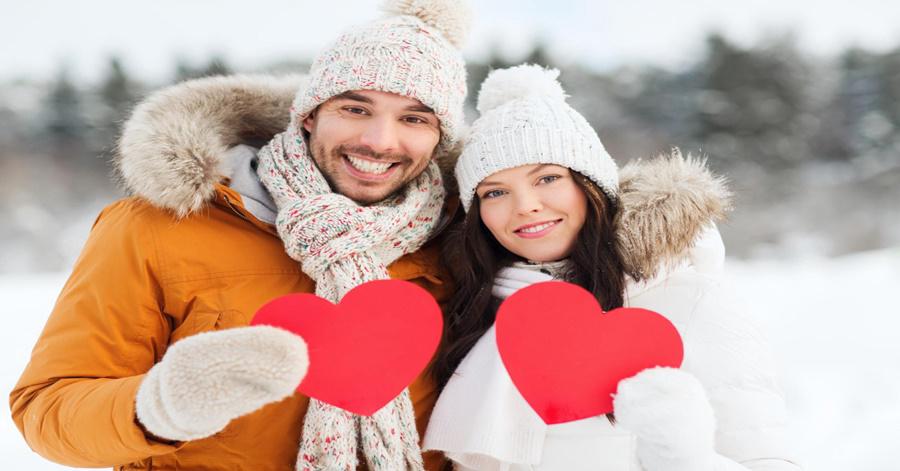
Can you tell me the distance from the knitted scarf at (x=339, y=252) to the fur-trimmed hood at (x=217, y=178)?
20cm

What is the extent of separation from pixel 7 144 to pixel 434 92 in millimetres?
14839

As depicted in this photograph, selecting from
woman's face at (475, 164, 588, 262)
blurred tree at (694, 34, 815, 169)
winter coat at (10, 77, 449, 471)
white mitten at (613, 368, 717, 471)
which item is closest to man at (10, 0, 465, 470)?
winter coat at (10, 77, 449, 471)

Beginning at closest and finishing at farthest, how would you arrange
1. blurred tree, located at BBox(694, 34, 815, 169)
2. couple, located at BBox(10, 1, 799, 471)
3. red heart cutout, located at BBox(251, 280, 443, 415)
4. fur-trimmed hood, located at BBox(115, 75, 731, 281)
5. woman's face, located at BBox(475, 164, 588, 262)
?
red heart cutout, located at BBox(251, 280, 443, 415) < couple, located at BBox(10, 1, 799, 471) < fur-trimmed hood, located at BBox(115, 75, 731, 281) < woman's face, located at BBox(475, 164, 588, 262) < blurred tree, located at BBox(694, 34, 815, 169)

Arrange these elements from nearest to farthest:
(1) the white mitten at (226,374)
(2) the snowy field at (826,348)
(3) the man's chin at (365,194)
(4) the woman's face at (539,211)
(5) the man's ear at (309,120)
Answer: (1) the white mitten at (226,374) → (4) the woman's face at (539,211) → (3) the man's chin at (365,194) → (5) the man's ear at (309,120) → (2) the snowy field at (826,348)

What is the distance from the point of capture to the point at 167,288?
1.79m

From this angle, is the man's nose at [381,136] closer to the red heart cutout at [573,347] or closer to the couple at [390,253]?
the couple at [390,253]

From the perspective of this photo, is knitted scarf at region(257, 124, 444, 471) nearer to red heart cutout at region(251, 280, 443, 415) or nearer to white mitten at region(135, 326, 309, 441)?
red heart cutout at region(251, 280, 443, 415)

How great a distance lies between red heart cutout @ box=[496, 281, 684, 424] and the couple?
0.18m

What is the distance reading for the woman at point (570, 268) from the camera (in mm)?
1653

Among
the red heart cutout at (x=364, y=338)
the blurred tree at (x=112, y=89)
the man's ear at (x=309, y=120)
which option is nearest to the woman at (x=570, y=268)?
the red heart cutout at (x=364, y=338)

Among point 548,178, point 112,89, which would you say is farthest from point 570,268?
point 112,89

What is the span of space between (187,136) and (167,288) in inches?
16.9

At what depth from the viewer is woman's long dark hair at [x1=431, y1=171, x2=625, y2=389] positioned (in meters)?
1.87

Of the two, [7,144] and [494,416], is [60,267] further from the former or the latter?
[494,416]
